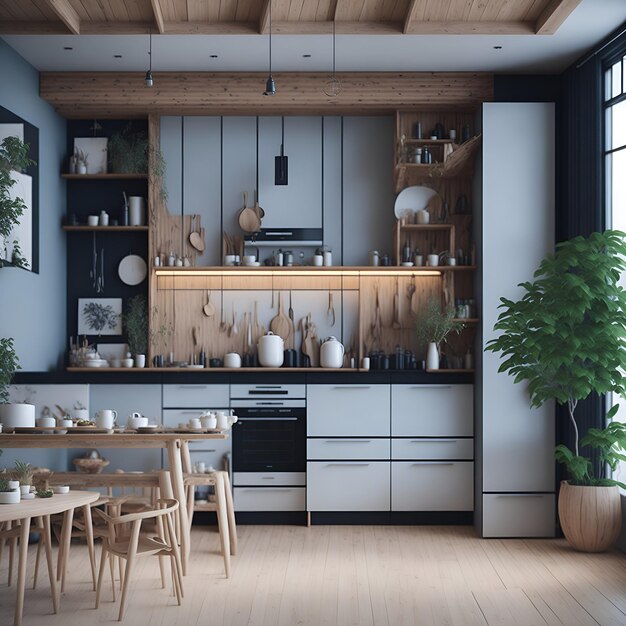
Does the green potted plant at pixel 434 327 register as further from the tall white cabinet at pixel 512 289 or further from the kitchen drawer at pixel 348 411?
the kitchen drawer at pixel 348 411

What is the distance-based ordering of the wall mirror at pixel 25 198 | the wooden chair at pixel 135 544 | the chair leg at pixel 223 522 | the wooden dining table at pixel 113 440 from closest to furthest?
the wooden chair at pixel 135 544 → the wooden dining table at pixel 113 440 → the chair leg at pixel 223 522 → the wall mirror at pixel 25 198

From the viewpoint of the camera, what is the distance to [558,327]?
6332 mm

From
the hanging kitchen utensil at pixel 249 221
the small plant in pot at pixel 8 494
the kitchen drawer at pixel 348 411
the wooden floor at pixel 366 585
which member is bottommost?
the wooden floor at pixel 366 585

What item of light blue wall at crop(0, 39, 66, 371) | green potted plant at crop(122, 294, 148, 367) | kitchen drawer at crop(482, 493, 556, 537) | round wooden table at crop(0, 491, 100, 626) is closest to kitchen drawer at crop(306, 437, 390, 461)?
kitchen drawer at crop(482, 493, 556, 537)

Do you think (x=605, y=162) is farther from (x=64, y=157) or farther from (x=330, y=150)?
(x=64, y=157)

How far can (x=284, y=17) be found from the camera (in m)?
6.37

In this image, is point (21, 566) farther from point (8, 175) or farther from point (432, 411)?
point (432, 411)

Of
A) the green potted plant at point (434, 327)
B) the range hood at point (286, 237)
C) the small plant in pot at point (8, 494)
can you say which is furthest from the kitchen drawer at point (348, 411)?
the small plant in pot at point (8, 494)

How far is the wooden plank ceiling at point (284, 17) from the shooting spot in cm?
612

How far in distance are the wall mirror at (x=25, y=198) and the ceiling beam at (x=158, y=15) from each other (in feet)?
4.01

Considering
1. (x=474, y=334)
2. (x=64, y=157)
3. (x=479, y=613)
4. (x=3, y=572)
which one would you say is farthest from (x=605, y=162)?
(x=3, y=572)

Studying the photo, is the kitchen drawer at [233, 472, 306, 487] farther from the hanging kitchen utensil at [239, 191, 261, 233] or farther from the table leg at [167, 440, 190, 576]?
the hanging kitchen utensil at [239, 191, 261, 233]

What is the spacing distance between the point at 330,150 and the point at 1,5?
301cm

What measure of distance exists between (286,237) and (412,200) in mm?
1130
